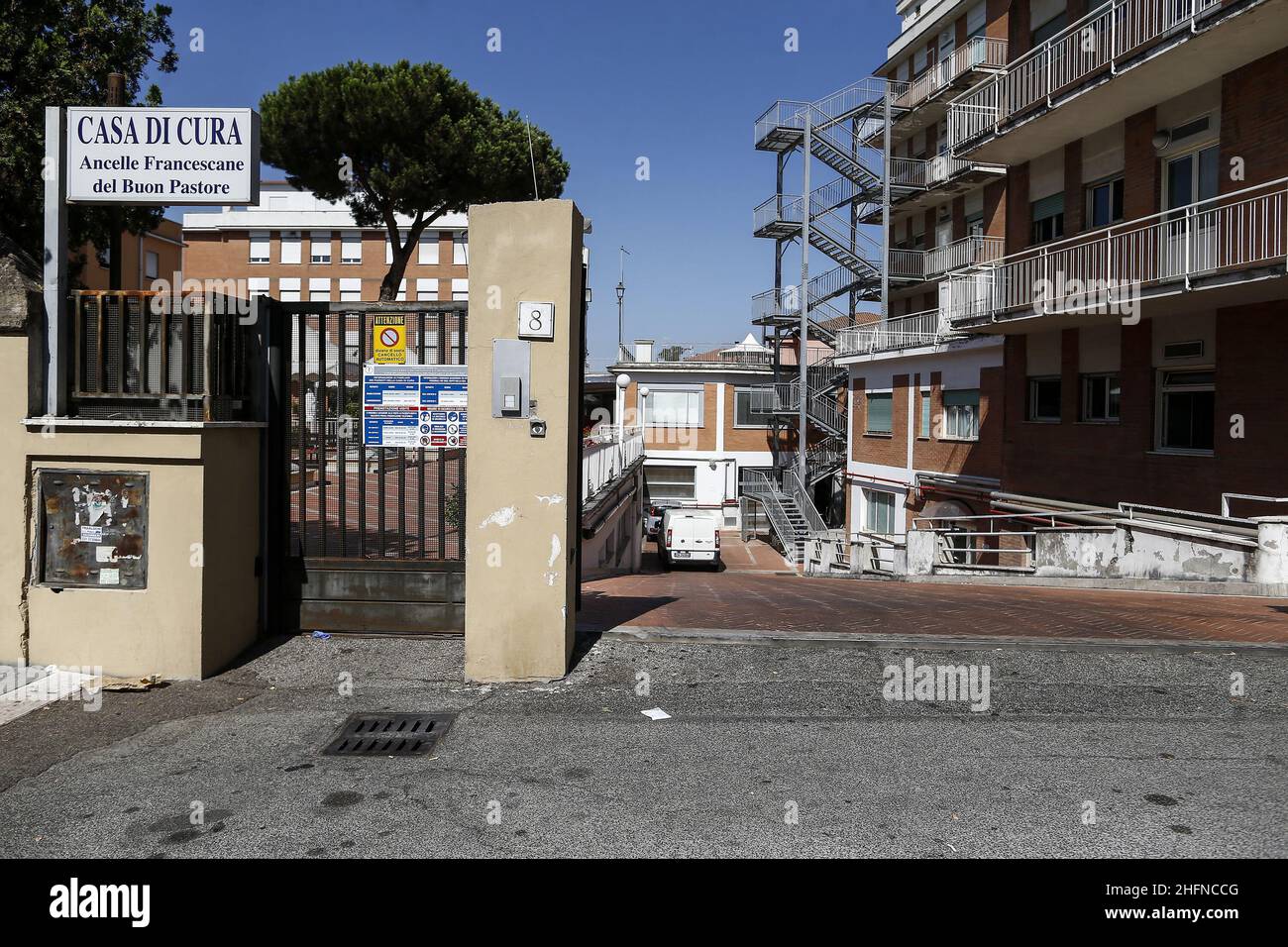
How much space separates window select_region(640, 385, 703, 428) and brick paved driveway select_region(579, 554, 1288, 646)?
107ft

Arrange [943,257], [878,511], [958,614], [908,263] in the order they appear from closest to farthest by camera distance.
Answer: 1. [958,614]
2. [878,511]
3. [943,257]
4. [908,263]

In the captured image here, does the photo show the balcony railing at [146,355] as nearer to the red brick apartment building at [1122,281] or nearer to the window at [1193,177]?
the red brick apartment building at [1122,281]

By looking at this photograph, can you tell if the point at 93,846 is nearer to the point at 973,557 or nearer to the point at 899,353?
the point at 973,557

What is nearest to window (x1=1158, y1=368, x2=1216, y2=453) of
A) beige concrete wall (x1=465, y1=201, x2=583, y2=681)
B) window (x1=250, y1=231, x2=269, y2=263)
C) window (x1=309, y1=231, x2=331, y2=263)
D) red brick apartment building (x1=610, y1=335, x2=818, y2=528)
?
beige concrete wall (x1=465, y1=201, x2=583, y2=681)

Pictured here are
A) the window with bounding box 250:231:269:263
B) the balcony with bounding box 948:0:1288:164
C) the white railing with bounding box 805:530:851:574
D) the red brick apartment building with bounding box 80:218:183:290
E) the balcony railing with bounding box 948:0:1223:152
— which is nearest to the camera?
the balcony with bounding box 948:0:1288:164

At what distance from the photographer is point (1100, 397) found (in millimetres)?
18062

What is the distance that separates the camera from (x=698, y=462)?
43.8 m

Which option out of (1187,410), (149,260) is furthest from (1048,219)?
(149,260)

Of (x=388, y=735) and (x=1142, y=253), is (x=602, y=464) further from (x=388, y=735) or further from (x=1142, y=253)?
(x=388, y=735)

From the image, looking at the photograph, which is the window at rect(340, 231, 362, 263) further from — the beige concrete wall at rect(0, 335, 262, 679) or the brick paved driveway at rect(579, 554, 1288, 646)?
the beige concrete wall at rect(0, 335, 262, 679)

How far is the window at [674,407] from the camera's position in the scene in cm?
4397

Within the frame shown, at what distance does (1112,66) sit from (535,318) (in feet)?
45.8

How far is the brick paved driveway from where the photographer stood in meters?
7.42
